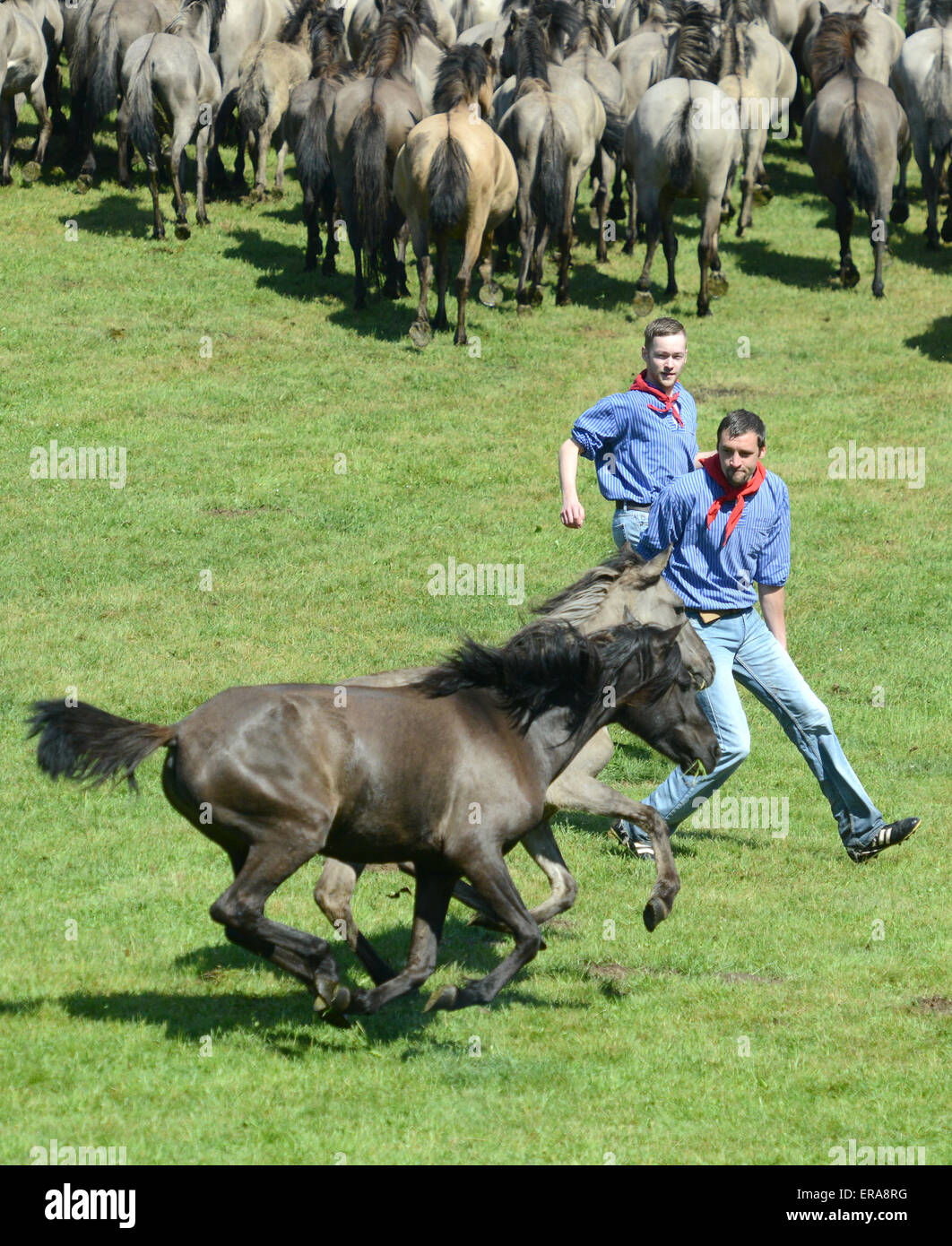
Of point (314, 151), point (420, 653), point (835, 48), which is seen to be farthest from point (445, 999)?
point (835, 48)

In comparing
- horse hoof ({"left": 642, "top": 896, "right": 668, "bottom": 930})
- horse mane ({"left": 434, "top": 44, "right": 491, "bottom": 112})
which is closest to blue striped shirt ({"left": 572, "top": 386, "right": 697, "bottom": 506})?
horse hoof ({"left": 642, "top": 896, "right": 668, "bottom": 930})

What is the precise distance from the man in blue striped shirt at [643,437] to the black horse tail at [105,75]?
44.7ft

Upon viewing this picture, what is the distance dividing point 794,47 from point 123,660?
68.7 feet

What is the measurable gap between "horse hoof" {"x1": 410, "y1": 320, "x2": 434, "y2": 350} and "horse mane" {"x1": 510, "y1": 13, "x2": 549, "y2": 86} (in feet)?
14.3

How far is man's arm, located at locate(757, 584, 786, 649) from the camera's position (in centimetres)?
797

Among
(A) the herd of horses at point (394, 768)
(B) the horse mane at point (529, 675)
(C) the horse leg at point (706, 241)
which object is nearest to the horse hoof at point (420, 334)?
(C) the horse leg at point (706, 241)

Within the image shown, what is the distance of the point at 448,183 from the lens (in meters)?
16.6

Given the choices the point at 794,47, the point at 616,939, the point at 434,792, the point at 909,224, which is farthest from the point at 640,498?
the point at 794,47

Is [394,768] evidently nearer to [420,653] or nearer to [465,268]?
[420,653]

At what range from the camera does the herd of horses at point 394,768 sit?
5.58 metres

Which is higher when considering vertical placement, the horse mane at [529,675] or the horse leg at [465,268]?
the horse mane at [529,675]

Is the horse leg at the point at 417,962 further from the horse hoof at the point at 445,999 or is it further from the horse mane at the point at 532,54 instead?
the horse mane at the point at 532,54

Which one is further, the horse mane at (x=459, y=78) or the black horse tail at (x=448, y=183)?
the horse mane at (x=459, y=78)

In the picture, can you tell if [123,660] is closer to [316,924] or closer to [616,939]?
[316,924]
